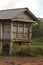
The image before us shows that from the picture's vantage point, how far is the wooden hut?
29625mm

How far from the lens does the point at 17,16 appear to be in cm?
2973

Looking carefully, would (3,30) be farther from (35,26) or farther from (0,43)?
(35,26)

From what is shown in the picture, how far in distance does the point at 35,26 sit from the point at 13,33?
50.1 ft

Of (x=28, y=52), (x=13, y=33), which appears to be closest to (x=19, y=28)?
(x=13, y=33)

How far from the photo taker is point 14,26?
99.0ft

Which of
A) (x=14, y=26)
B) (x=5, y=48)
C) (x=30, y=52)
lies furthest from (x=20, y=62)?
(x=5, y=48)

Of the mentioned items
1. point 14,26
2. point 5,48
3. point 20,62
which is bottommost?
point 20,62

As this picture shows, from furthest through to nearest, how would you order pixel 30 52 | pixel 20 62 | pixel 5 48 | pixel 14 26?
pixel 5 48, pixel 14 26, pixel 30 52, pixel 20 62

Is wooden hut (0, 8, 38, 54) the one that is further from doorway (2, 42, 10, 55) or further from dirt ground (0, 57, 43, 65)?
dirt ground (0, 57, 43, 65)

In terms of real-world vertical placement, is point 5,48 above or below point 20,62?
above

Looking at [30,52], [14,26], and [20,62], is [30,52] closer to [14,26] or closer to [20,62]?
[14,26]

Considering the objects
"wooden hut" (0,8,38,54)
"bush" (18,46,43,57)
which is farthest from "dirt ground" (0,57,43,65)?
"wooden hut" (0,8,38,54)

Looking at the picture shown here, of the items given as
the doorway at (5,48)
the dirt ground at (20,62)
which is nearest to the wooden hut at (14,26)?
the doorway at (5,48)

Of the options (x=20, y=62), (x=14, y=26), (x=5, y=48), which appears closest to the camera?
(x=20, y=62)
